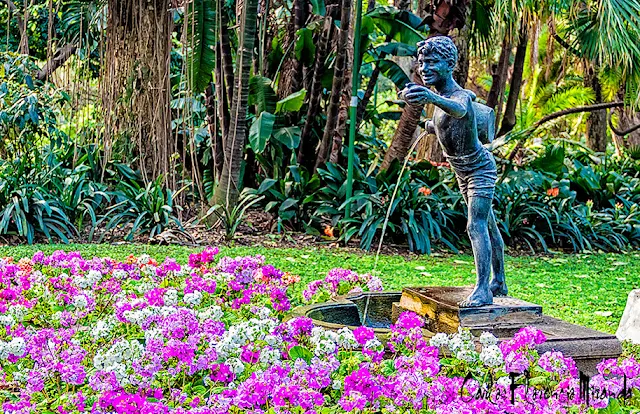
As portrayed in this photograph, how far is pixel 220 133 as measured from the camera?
11203mm

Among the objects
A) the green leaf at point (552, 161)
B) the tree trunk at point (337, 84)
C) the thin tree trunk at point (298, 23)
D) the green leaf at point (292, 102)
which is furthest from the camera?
the green leaf at point (552, 161)

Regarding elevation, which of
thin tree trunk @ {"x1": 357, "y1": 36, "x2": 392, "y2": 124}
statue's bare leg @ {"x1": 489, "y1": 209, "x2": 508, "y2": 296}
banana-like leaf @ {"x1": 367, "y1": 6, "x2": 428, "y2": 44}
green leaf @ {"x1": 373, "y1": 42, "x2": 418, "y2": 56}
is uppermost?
banana-like leaf @ {"x1": 367, "y1": 6, "x2": 428, "y2": 44}

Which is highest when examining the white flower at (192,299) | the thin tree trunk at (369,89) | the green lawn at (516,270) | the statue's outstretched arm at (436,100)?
the thin tree trunk at (369,89)

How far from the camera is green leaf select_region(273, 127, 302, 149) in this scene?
10438 millimetres

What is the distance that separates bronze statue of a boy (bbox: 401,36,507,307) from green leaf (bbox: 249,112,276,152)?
579cm

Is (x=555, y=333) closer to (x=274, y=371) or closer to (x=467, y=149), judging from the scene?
(x=467, y=149)

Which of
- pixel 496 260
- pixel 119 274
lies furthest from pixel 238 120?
pixel 496 260

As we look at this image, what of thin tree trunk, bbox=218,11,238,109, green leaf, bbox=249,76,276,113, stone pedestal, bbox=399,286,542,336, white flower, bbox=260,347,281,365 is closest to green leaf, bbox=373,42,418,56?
green leaf, bbox=249,76,276,113

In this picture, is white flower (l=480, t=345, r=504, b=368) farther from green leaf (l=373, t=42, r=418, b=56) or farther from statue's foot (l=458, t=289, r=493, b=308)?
green leaf (l=373, t=42, r=418, b=56)

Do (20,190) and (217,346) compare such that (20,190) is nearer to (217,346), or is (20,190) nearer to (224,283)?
(224,283)

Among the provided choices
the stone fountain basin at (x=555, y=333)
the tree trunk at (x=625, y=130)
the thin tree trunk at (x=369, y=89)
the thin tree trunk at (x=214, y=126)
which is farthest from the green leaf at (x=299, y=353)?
the tree trunk at (x=625, y=130)

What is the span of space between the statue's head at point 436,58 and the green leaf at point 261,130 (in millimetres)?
5859

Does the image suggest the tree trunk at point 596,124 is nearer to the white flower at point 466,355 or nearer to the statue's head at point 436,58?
the statue's head at point 436,58

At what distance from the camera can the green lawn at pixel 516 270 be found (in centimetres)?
673
